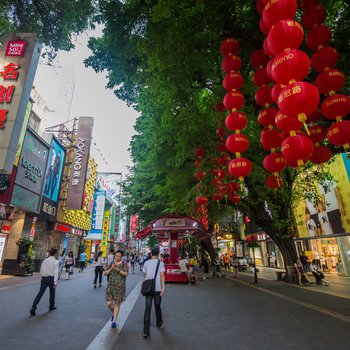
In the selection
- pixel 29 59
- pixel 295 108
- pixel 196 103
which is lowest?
pixel 295 108

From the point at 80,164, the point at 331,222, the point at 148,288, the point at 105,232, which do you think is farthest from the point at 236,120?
the point at 105,232

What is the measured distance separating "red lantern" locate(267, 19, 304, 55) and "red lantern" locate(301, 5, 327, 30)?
4.60 ft

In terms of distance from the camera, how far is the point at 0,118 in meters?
12.1

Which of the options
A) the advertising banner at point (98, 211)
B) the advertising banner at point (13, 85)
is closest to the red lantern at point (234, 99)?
the advertising banner at point (13, 85)

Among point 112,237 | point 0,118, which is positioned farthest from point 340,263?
point 112,237

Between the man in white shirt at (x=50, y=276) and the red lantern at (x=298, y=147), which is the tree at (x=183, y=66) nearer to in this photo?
the red lantern at (x=298, y=147)

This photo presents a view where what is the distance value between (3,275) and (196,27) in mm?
19784

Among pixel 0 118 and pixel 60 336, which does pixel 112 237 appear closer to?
pixel 0 118

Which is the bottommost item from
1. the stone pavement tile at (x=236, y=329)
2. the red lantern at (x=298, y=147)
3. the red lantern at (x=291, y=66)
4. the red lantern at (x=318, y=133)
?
the stone pavement tile at (x=236, y=329)

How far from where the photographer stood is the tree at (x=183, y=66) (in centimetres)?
645

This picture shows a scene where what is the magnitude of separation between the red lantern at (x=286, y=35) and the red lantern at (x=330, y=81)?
1093mm

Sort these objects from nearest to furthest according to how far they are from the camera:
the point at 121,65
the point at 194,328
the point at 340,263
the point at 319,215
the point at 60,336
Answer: the point at 60,336, the point at 194,328, the point at 121,65, the point at 340,263, the point at 319,215

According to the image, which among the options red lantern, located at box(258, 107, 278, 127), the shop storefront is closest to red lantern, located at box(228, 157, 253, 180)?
red lantern, located at box(258, 107, 278, 127)

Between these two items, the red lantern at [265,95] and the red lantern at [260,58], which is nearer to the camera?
the red lantern at [265,95]
